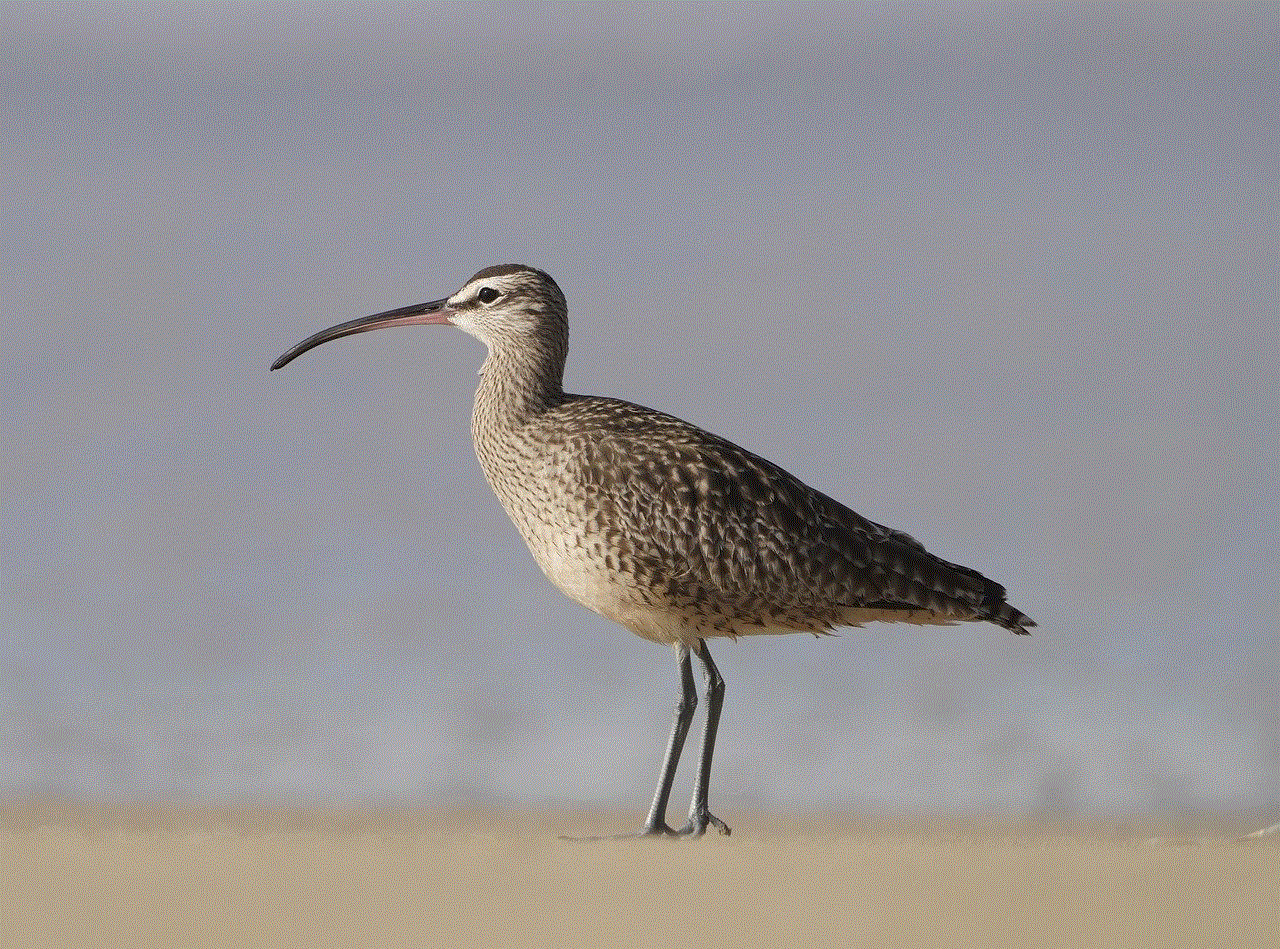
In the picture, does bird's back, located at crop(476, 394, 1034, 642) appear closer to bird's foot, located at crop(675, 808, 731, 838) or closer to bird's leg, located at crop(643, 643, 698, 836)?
bird's leg, located at crop(643, 643, 698, 836)

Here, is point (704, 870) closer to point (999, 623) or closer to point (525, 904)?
point (525, 904)

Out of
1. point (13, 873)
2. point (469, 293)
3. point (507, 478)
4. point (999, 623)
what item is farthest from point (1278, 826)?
point (13, 873)

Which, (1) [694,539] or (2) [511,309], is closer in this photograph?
(1) [694,539]


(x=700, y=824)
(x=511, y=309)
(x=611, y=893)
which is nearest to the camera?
(x=611, y=893)

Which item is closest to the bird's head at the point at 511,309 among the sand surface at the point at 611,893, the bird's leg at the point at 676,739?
the bird's leg at the point at 676,739

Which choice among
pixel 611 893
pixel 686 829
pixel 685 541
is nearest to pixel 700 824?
A: pixel 686 829

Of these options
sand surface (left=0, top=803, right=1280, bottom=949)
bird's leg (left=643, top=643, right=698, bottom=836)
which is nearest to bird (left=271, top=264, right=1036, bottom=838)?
bird's leg (left=643, top=643, right=698, bottom=836)

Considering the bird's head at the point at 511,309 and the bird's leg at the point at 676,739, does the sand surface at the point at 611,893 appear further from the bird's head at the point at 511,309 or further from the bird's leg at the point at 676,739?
the bird's head at the point at 511,309

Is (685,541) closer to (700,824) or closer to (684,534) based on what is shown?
(684,534)
